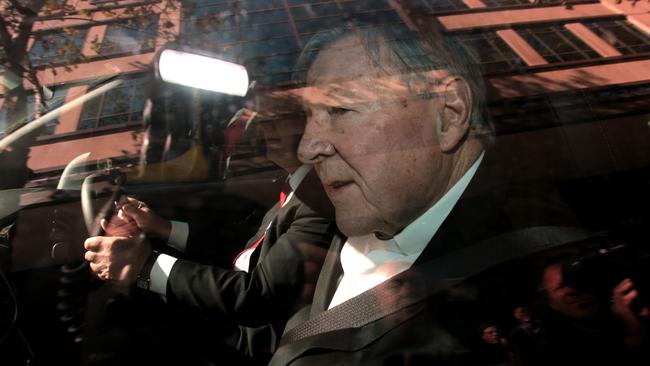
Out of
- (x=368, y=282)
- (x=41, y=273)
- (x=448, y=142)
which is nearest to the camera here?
(x=448, y=142)

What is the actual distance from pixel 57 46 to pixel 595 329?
1667 millimetres

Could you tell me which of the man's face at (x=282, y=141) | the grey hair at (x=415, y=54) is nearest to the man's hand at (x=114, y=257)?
the man's face at (x=282, y=141)

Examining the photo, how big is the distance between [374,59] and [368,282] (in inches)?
26.8

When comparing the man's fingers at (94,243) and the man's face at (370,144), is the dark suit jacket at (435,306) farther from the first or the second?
the man's fingers at (94,243)

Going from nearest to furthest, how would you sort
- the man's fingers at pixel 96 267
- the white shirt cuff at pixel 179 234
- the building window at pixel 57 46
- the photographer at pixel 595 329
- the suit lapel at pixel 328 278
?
the photographer at pixel 595 329
the building window at pixel 57 46
the suit lapel at pixel 328 278
the man's fingers at pixel 96 267
the white shirt cuff at pixel 179 234

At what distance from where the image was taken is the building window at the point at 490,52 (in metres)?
1.44

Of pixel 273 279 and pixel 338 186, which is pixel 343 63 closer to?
pixel 338 186

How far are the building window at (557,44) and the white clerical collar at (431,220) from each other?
33 centimetres

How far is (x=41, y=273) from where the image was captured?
5.92 ft

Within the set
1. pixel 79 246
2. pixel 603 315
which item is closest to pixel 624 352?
pixel 603 315

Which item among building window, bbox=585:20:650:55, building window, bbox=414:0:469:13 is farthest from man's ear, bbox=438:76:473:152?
building window, bbox=585:20:650:55

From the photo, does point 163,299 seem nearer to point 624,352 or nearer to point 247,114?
point 247,114

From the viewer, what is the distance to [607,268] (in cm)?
131

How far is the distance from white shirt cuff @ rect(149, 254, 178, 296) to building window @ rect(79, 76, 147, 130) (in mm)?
516
